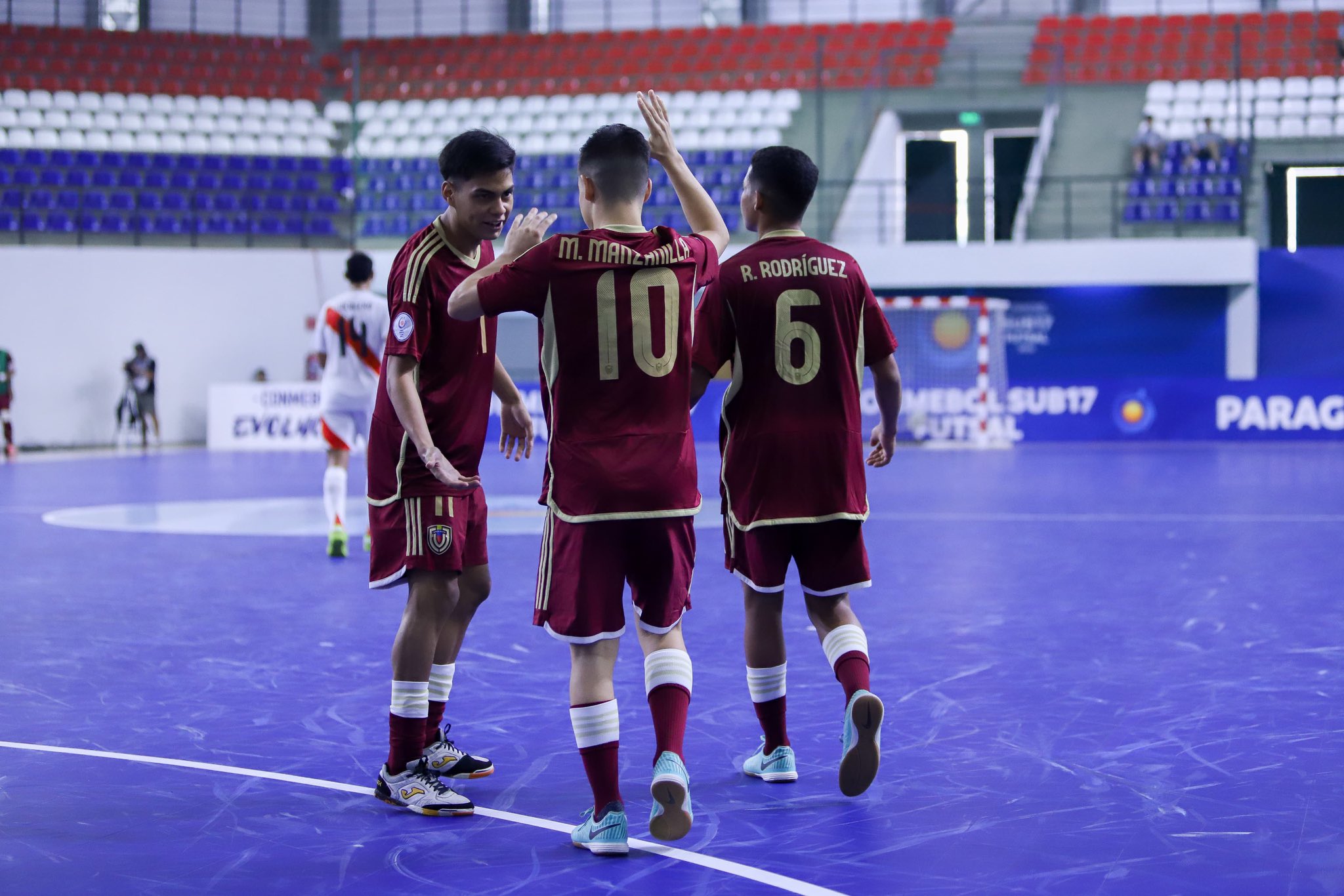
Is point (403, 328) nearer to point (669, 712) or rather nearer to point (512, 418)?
point (512, 418)

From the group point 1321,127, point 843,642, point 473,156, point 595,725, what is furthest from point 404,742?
point 1321,127

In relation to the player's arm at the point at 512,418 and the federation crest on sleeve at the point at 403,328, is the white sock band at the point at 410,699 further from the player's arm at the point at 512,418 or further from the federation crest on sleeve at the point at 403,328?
the federation crest on sleeve at the point at 403,328

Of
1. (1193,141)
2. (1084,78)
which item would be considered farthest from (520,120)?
(1193,141)

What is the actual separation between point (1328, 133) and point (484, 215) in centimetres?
2526

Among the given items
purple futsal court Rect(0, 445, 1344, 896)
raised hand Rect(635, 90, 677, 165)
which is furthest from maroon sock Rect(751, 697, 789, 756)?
raised hand Rect(635, 90, 677, 165)

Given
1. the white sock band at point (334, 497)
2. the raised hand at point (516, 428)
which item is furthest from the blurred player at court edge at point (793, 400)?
the white sock band at point (334, 497)

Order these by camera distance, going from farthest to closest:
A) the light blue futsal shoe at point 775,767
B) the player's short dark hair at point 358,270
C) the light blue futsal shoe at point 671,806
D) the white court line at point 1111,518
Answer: the white court line at point 1111,518
the player's short dark hair at point 358,270
the light blue futsal shoe at point 775,767
the light blue futsal shoe at point 671,806

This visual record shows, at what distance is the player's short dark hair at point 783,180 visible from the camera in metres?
3.88

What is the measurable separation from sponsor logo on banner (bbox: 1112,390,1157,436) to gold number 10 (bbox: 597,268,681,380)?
63.6 feet

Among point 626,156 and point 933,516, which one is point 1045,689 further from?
point 933,516

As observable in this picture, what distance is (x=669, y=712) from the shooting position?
345 cm

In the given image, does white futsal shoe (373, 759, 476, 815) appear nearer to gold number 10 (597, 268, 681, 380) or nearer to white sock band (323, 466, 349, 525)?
gold number 10 (597, 268, 681, 380)

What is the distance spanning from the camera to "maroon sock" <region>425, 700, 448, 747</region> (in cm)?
411

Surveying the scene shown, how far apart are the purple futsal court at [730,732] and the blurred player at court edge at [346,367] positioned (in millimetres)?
580
